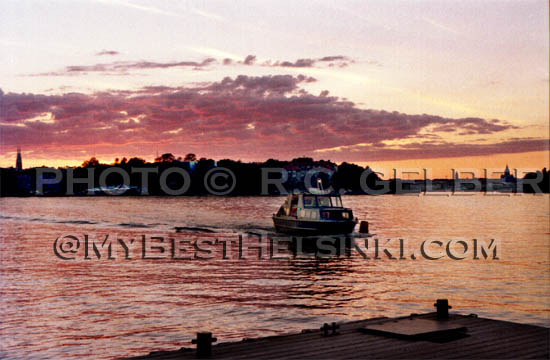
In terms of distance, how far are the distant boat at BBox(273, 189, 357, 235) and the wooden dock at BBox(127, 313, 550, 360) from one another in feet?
143

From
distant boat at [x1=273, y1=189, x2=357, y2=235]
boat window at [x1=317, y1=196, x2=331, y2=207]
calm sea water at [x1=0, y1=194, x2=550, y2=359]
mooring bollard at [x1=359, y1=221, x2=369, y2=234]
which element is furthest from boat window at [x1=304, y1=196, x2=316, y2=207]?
calm sea water at [x1=0, y1=194, x2=550, y2=359]

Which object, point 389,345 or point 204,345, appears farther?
point 389,345

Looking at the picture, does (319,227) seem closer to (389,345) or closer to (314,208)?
(314,208)

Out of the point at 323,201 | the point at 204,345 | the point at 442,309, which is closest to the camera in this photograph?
the point at 204,345

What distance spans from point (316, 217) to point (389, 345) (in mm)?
46495

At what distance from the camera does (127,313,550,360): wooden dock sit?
47.2 feet

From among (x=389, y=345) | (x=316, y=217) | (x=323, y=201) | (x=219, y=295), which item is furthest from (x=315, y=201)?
(x=389, y=345)

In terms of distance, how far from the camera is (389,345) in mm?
15180

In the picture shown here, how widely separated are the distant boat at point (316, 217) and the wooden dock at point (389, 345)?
143 ft

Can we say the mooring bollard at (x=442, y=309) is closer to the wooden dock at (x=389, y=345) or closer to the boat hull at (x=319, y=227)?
the wooden dock at (x=389, y=345)

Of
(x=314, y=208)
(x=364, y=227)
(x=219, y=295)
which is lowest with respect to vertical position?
(x=219, y=295)

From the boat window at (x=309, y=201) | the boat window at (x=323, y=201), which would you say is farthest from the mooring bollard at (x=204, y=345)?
the boat window at (x=309, y=201)

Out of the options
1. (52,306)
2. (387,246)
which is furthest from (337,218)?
(52,306)

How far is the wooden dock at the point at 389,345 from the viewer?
47.2ft
